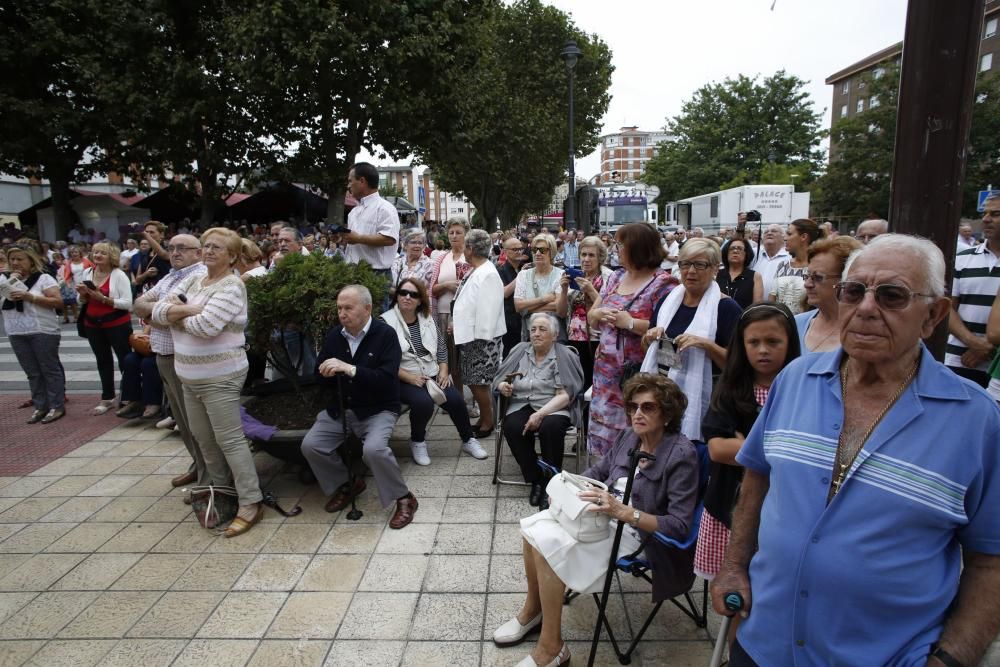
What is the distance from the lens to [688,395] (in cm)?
318

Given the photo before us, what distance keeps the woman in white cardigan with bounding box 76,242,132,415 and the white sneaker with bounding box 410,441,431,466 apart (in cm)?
367

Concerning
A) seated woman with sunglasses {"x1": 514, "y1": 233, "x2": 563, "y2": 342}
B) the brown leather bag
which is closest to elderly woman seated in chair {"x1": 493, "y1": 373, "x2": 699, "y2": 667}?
seated woman with sunglasses {"x1": 514, "y1": 233, "x2": 563, "y2": 342}

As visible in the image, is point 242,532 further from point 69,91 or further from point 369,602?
point 69,91

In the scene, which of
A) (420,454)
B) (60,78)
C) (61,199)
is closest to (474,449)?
(420,454)

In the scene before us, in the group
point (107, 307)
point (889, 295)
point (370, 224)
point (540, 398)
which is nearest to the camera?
point (889, 295)

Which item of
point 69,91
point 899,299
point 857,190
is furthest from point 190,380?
point 857,190

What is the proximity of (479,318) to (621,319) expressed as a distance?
1.86 metres

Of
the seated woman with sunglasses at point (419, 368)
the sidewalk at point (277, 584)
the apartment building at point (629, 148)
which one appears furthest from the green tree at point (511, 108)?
the apartment building at point (629, 148)

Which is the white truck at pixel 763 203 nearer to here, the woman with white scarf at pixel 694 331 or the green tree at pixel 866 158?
the green tree at pixel 866 158

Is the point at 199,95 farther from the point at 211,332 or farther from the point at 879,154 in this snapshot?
the point at 879,154

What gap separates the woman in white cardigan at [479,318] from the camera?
5.30 meters

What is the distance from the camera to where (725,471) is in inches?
91.8

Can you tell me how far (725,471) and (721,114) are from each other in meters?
49.7

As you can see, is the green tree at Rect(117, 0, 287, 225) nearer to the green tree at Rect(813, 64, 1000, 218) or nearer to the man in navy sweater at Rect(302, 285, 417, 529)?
the man in navy sweater at Rect(302, 285, 417, 529)
